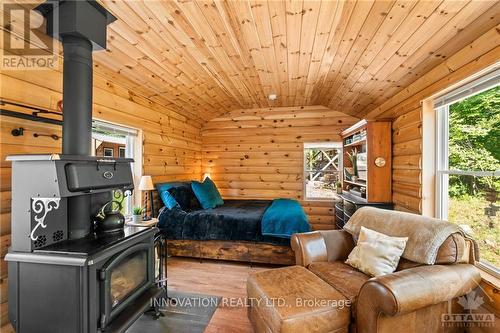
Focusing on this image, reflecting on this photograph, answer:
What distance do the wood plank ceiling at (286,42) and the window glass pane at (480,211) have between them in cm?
111

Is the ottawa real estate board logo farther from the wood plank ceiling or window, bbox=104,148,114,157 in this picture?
window, bbox=104,148,114,157

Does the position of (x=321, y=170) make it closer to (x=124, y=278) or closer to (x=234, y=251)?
(x=234, y=251)

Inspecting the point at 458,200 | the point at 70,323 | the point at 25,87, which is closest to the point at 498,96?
the point at 458,200

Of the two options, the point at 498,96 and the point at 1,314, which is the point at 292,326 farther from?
the point at 498,96

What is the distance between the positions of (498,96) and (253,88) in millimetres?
2764

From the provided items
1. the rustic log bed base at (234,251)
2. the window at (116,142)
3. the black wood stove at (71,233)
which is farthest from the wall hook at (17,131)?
the rustic log bed base at (234,251)

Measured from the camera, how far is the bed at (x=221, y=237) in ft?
10.2

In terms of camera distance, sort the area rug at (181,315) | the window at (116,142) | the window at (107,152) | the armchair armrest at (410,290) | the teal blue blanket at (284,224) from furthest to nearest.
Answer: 1. the teal blue blanket at (284,224)
2. the window at (107,152)
3. the window at (116,142)
4. the area rug at (181,315)
5. the armchair armrest at (410,290)

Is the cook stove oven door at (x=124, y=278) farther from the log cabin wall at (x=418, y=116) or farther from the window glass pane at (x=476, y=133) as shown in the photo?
the window glass pane at (x=476, y=133)

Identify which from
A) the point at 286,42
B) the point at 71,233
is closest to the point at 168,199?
the point at 71,233

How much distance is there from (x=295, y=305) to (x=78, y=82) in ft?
Answer: 6.92

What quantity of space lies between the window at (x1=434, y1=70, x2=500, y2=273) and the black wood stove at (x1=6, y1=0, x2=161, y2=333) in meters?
2.73

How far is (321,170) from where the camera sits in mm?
4969

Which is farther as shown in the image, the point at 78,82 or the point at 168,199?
the point at 168,199
